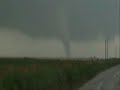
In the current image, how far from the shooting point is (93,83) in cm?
732

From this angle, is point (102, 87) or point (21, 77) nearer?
point (102, 87)

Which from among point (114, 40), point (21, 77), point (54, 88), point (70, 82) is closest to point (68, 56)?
point (114, 40)

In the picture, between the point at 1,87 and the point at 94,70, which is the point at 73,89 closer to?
the point at 94,70

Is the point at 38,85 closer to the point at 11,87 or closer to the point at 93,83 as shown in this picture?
the point at 11,87

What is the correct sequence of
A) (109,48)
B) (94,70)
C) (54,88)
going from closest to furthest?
(54,88) < (94,70) < (109,48)

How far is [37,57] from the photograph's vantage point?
17.8m

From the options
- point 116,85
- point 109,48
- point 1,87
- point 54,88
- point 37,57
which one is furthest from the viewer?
A: point 109,48

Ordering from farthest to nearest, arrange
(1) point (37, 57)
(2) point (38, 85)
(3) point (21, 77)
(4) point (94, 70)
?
(1) point (37, 57)
(4) point (94, 70)
(2) point (38, 85)
(3) point (21, 77)

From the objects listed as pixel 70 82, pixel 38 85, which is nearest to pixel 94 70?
pixel 70 82

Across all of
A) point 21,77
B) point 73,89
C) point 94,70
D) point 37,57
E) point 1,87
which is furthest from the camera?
point 37,57

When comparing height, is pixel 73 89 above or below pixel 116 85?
below

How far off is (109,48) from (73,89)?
8.94 metres

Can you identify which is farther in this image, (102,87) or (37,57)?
(37,57)

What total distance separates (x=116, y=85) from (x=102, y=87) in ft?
0.76
